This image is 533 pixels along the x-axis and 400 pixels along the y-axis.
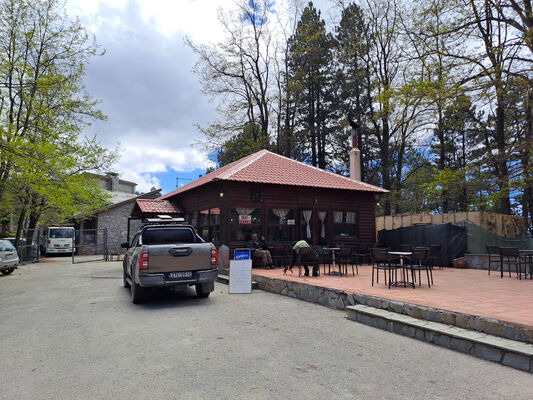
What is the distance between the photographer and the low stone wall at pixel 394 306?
4.58 meters

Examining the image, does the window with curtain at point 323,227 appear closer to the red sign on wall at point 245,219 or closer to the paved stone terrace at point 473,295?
the red sign on wall at point 245,219

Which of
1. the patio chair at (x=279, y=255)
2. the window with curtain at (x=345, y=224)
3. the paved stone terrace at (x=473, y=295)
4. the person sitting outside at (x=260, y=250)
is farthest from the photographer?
the window with curtain at (x=345, y=224)

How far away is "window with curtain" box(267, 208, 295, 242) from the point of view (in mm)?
14834

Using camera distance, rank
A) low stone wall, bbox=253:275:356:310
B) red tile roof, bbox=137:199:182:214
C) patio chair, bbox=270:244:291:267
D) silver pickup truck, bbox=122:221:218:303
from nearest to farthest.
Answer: low stone wall, bbox=253:275:356:310 → silver pickup truck, bbox=122:221:218:303 → patio chair, bbox=270:244:291:267 → red tile roof, bbox=137:199:182:214

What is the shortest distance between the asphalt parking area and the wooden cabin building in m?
7.03

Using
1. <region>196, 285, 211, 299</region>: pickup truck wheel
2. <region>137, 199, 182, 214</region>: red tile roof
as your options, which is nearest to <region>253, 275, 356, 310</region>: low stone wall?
<region>196, 285, 211, 299</region>: pickup truck wheel

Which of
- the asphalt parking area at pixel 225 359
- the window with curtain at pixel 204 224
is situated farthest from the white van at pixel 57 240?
the asphalt parking area at pixel 225 359

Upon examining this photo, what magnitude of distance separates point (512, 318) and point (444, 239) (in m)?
10.2

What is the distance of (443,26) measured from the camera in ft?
43.8

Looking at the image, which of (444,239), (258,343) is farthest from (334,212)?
(258,343)

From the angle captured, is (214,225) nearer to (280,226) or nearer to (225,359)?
(280,226)

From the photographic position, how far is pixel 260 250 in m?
13.2

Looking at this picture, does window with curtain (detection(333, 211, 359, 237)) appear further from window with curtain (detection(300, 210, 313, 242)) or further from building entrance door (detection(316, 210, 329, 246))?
window with curtain (detection(300, 210, 313, 242))

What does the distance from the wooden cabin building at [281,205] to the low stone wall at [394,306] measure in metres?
4.30
